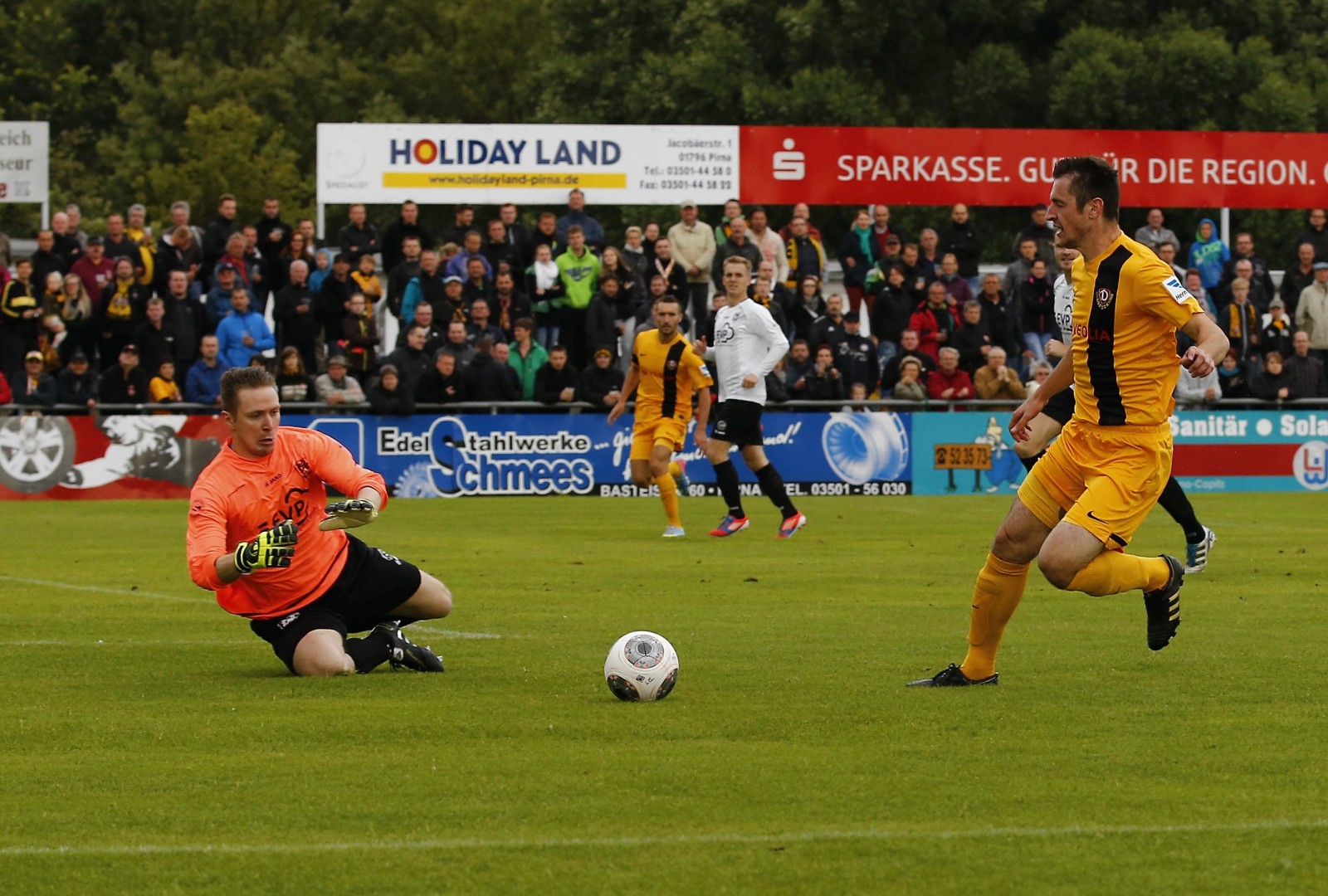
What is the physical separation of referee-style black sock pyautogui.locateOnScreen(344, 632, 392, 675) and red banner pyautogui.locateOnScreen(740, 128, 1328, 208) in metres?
19.7

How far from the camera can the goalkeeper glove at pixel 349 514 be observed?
8445mm

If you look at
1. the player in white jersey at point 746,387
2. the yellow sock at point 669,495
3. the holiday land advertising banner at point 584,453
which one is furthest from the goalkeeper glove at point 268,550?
the holiday land advertising banner at point 584,453

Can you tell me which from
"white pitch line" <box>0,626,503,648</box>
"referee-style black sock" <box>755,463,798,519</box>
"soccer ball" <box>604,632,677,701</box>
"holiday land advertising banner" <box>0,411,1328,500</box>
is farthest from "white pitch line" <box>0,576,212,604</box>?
"holiday land advertising banner" <box>0,411,1328,500</box>

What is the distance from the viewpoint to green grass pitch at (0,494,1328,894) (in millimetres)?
5395

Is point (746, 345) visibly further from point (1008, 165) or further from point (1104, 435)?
point (1008, 165)

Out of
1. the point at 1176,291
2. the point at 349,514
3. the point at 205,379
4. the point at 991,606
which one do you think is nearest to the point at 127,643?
the point at 349,514

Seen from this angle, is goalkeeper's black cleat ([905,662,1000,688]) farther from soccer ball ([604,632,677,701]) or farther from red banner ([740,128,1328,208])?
red banner ([740,128,1328,208])

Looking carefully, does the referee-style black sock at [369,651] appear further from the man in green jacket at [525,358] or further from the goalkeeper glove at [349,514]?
the man in green jacket at [525,358]

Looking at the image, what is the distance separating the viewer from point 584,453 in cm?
2502

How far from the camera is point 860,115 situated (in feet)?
160

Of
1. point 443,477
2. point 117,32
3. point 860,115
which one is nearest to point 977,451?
point 443,477

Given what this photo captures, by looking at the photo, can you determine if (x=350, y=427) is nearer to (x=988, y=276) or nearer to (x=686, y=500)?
(x=686, y=500)

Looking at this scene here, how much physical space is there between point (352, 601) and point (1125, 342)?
12.2 ft

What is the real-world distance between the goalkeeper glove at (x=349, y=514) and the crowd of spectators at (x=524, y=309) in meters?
15.6
